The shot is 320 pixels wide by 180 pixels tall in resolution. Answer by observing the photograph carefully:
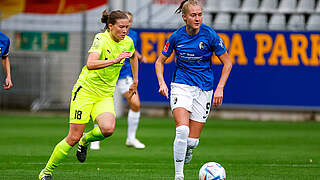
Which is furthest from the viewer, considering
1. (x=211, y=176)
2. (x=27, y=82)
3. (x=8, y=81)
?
(x=27, y=82)

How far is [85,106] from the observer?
801 centimetres

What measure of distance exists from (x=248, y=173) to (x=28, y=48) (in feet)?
45.2

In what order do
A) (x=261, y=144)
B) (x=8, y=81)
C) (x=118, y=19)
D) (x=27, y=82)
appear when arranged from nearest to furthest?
1. (x=118, y=19)
2. (x=8, y=81)
3. (x=261, y=144)
4. (x=27, y=82)

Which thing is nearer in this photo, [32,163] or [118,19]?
[118,19]

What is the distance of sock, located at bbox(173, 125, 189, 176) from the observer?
7.79m

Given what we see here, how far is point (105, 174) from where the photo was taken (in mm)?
8719

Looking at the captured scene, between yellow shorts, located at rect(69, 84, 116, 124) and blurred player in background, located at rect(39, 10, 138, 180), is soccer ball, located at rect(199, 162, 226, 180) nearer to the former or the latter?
blurred player in background, located at rect(39, 10, 138, 180)

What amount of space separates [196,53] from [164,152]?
3.73 meters

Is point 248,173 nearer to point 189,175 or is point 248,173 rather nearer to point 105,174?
point 189,175

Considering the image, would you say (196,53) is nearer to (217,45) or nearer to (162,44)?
(217,45)

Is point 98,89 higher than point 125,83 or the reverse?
higher

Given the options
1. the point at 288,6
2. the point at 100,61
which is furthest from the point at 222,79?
the point at 288,6

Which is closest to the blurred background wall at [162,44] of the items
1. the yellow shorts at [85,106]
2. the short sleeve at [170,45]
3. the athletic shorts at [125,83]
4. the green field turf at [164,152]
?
the green field turf at [164,152]

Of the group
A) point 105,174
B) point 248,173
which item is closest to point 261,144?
point 248,173
